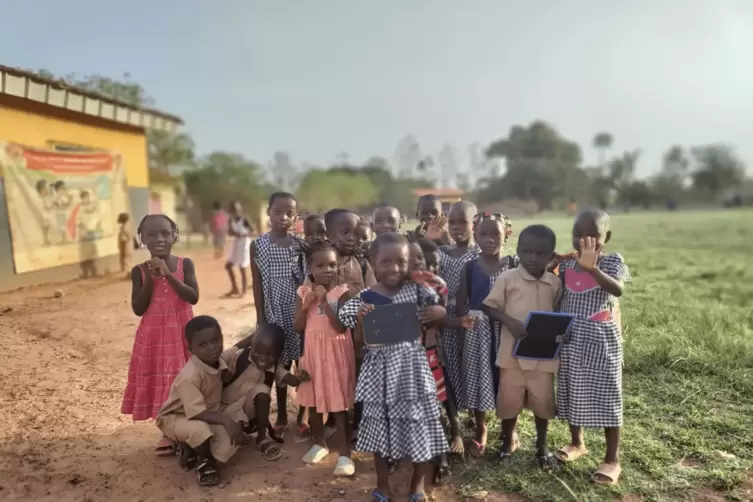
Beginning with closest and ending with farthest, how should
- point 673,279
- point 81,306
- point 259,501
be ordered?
1. point 259,501
2. point 81,306
3. point 673,279

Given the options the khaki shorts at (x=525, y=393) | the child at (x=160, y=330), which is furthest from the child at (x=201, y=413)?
the khaki shorts at (x=525, y=393)

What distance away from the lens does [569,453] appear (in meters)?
3.25

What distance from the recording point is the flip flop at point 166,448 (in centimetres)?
346

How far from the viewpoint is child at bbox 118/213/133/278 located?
32.2 feet

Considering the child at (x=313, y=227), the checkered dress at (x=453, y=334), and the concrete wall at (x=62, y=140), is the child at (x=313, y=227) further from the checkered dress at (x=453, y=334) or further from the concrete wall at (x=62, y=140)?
the concrete wall at (x=62, y=140)

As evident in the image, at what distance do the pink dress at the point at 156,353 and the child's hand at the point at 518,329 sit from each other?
6.76 ft

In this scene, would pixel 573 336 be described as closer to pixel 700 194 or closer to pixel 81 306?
pixel 81 306

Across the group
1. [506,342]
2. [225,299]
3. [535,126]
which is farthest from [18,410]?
[535,126]

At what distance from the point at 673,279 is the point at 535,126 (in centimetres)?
4624

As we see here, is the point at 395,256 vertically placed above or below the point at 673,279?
above

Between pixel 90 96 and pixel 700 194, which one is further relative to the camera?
pixel 700 194

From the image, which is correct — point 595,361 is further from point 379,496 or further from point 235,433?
point 235,433

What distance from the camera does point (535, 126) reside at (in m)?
52.9

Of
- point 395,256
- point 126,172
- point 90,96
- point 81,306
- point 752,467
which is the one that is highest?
point 90,96
